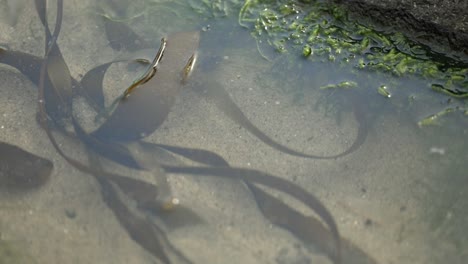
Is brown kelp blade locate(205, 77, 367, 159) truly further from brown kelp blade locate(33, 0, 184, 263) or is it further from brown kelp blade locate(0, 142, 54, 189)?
brown kelp blade locate(0, 142, 54, 189)

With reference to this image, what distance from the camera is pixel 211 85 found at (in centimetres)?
266

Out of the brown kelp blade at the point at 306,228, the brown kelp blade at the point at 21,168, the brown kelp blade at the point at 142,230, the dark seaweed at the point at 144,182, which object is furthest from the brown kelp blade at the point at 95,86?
the brown kelp blade at the point at 306,228

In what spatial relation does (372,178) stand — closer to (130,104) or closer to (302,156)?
(302,156)

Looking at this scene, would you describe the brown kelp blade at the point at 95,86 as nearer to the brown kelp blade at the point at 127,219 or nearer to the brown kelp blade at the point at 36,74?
the brown kelp blade at the point at 36,74

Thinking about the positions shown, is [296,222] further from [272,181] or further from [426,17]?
[426,17]

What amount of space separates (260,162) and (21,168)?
1.04 m

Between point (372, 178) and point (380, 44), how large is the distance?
2.55 feet

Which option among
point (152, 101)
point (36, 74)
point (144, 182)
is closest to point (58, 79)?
point (36, 74)

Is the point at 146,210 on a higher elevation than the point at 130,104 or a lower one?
lower

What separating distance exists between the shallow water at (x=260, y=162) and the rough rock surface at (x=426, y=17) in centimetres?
23

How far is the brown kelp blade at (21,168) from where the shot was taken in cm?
233

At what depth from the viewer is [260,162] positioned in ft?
7.89

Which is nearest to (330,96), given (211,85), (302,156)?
(302,156)

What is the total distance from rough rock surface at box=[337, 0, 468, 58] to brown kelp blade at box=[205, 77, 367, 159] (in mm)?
571
